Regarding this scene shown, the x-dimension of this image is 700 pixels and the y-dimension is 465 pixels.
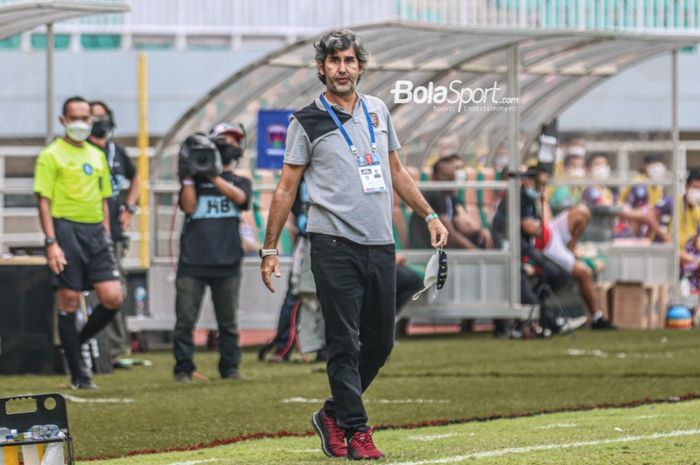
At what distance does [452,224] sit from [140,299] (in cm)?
→ 342

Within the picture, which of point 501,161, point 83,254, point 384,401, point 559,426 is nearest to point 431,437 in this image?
point 559,426

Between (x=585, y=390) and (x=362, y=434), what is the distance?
4720 mm

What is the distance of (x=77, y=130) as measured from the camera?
14039 millimetres

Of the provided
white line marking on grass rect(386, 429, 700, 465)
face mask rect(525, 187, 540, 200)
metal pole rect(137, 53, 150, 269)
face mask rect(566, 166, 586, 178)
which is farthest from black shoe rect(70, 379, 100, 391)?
face mask rect(566, 166, 586, 178)

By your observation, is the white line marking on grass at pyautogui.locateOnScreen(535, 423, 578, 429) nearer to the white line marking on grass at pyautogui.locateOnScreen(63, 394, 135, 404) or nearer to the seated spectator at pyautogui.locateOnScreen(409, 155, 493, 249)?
the white line marking on grass at pyautogui.locateOnScreen(63, 394, 135, 404)

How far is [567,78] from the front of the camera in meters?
22.0

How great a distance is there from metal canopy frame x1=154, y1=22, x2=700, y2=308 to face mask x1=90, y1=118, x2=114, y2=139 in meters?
3.39

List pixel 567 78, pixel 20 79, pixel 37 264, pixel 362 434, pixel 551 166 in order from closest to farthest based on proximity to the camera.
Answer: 1. pixel 362 434
2. pixel 37 264
3. pixel 551 166
4. pixel 567 78
5. pixel 20 79

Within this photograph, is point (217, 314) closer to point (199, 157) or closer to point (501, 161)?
point (199, 157)

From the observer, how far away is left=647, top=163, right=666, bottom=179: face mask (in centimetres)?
2292

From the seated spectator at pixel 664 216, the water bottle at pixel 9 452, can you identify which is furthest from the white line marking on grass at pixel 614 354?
the water bottle at pixel 9 452

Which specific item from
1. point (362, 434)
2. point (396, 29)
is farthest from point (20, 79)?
point (362, 434)

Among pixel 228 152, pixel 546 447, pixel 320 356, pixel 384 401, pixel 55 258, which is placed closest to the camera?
pixel 546 447

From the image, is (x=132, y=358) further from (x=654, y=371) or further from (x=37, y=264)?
(x=654, y=371)
